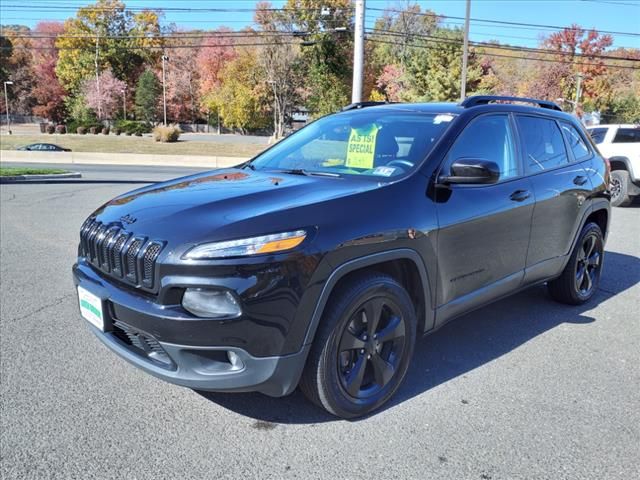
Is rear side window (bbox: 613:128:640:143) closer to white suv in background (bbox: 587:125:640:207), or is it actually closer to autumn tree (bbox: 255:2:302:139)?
white suv in background (bbox: 587:125:640:207)

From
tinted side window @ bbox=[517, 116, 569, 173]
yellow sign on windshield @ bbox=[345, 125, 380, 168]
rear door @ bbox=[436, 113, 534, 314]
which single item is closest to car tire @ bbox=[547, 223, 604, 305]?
tinted side window @ bbox=[517, 116, 569, 173]

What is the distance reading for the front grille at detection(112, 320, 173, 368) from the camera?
8.54 ft

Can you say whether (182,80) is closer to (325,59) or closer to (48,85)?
(48,85)

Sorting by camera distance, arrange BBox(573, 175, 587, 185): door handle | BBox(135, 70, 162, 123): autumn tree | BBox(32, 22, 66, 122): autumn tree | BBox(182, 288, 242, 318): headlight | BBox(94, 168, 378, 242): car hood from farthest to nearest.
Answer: BBox(32, 22, 66, 122): autumn tree
BBox(135, 70, 162, 123): autumn tree
BBox(573, 175, 587, 185): door handle
BBox(94, 168, 378, 242): car hood
BBox(182, 288, 242, 318): headlight

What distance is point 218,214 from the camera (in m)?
2.64

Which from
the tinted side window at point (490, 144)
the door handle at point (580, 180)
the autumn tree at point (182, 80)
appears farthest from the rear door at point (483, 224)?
the autumn tree at point (182, 80)

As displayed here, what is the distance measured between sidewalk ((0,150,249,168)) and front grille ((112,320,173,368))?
83.2 feet

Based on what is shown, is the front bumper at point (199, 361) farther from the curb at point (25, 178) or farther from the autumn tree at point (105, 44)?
the autumn tree at point (105, 44)

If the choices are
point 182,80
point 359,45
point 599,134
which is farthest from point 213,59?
point 599,134

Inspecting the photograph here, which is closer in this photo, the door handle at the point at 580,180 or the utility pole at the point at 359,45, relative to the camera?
the door handle at the point at 580,180

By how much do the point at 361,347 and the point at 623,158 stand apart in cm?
1082

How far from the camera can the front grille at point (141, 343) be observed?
2602mm

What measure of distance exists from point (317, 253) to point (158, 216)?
0.87m

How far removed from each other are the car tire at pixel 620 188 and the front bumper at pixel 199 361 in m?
11.2
